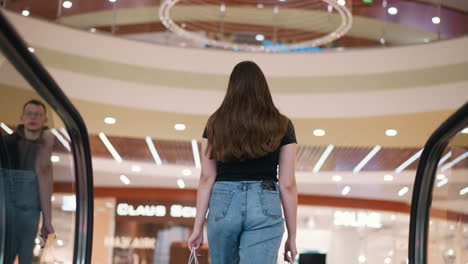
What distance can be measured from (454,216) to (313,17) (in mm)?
7224

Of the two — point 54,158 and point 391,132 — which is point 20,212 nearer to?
point 54,158

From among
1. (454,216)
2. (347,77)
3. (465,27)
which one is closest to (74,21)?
(347,77)

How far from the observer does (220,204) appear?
8.36 ft

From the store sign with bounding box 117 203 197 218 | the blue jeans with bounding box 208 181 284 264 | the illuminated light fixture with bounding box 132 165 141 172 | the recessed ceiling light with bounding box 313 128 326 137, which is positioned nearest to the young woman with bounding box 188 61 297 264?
the blue jeans with bounding box 208 181 284 264

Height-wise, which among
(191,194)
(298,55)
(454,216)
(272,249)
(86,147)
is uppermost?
(298,55)

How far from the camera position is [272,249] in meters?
2.55

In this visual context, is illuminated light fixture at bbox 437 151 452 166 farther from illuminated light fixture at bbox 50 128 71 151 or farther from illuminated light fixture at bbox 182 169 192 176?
illuminated light fixture at bbox 182 169 192 176

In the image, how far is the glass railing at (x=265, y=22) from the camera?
9.59 meters

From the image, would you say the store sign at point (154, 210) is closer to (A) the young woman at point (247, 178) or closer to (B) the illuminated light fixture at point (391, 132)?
(B) the illuminated light fixture at point (391, 132)

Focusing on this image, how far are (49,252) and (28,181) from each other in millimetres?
524

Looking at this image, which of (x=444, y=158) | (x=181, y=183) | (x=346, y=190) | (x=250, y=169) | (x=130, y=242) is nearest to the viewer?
(x=250, y=169)

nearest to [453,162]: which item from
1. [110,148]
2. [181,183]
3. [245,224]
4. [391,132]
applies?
[245,224]

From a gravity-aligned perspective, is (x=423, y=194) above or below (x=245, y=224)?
above

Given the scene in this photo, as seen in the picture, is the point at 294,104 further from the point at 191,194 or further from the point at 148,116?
the point at 191,194
